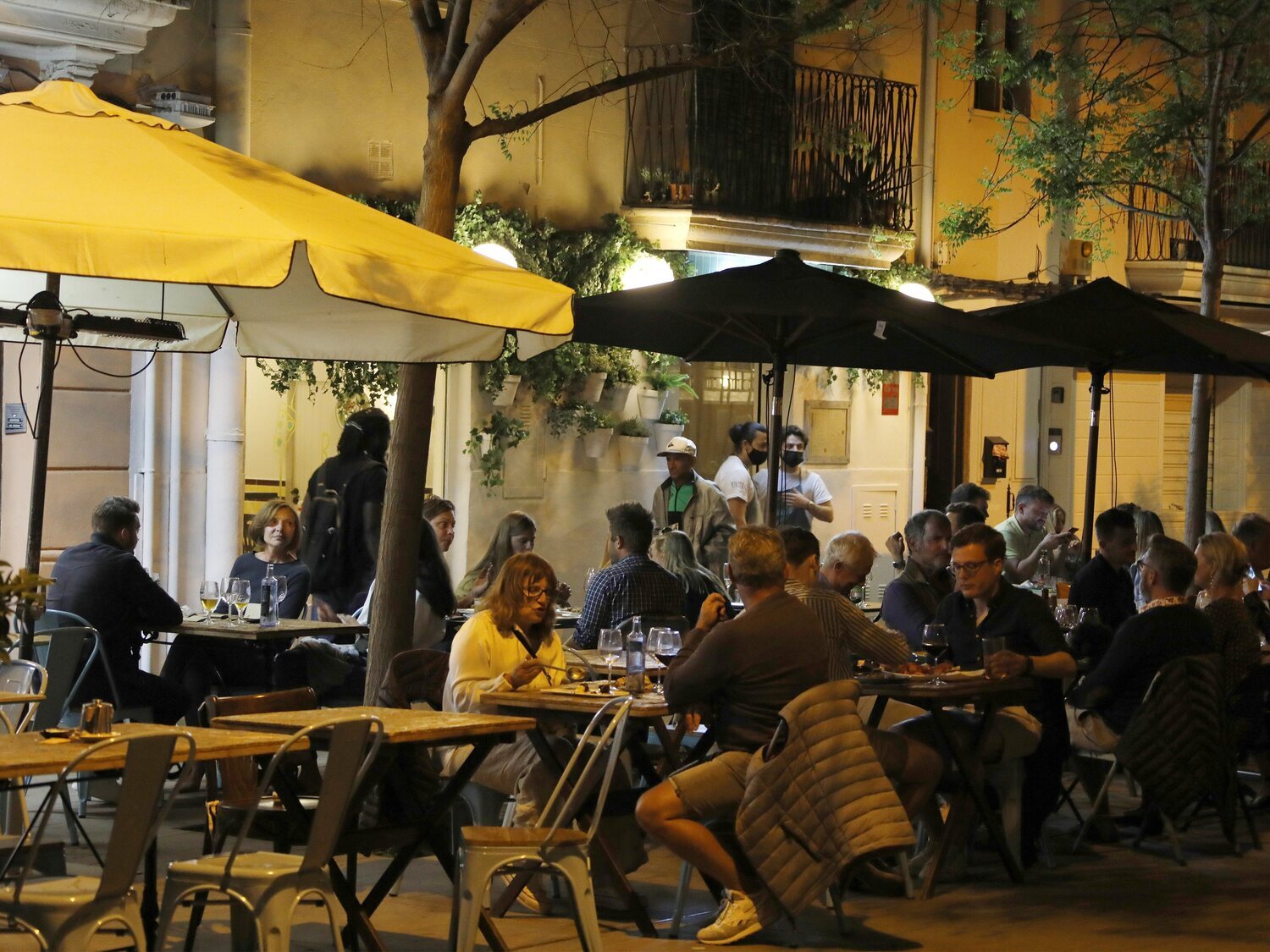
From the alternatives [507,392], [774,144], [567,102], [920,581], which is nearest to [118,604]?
[567,102]

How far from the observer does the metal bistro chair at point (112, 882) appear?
5453 millimetres

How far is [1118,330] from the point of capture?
39.9 ft

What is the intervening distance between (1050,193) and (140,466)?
8002 mm

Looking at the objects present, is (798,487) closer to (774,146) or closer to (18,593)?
(774,146)

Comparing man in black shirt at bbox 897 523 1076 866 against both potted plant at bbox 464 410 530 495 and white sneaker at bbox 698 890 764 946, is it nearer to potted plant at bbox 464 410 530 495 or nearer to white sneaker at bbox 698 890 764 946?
white sneaker at bbox 698 890 764 946

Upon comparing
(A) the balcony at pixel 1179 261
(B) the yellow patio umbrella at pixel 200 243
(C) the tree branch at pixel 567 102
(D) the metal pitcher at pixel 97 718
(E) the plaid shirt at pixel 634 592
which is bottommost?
(D) the metal pitcher at pixel 97 718

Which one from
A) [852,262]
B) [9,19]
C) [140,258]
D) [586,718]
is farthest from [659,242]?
[140,258]

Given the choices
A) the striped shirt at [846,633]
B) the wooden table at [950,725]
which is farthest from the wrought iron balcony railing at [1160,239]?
the striped shirt at [846,633]

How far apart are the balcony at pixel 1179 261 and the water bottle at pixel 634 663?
1510cm

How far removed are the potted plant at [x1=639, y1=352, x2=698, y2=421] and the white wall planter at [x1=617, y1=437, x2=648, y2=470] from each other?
25 cm

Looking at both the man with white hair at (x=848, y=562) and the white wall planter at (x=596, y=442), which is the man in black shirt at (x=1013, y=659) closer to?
the man with white hair at (x=848, y=562)

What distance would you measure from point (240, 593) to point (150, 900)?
4.40 metres

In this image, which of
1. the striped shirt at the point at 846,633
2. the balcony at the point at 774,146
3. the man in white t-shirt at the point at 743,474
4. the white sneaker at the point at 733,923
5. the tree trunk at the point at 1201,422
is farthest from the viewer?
the balcony at the point at 774,146

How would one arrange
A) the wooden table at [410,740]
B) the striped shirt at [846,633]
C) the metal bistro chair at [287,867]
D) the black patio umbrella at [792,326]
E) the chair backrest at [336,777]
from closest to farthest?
the metal bistro chair at [287,867] < the chair backrest at [336,777] < the wooden table at [410,740] < the striped shirt at [846,633] < the black patio umbrella at [792,326]
